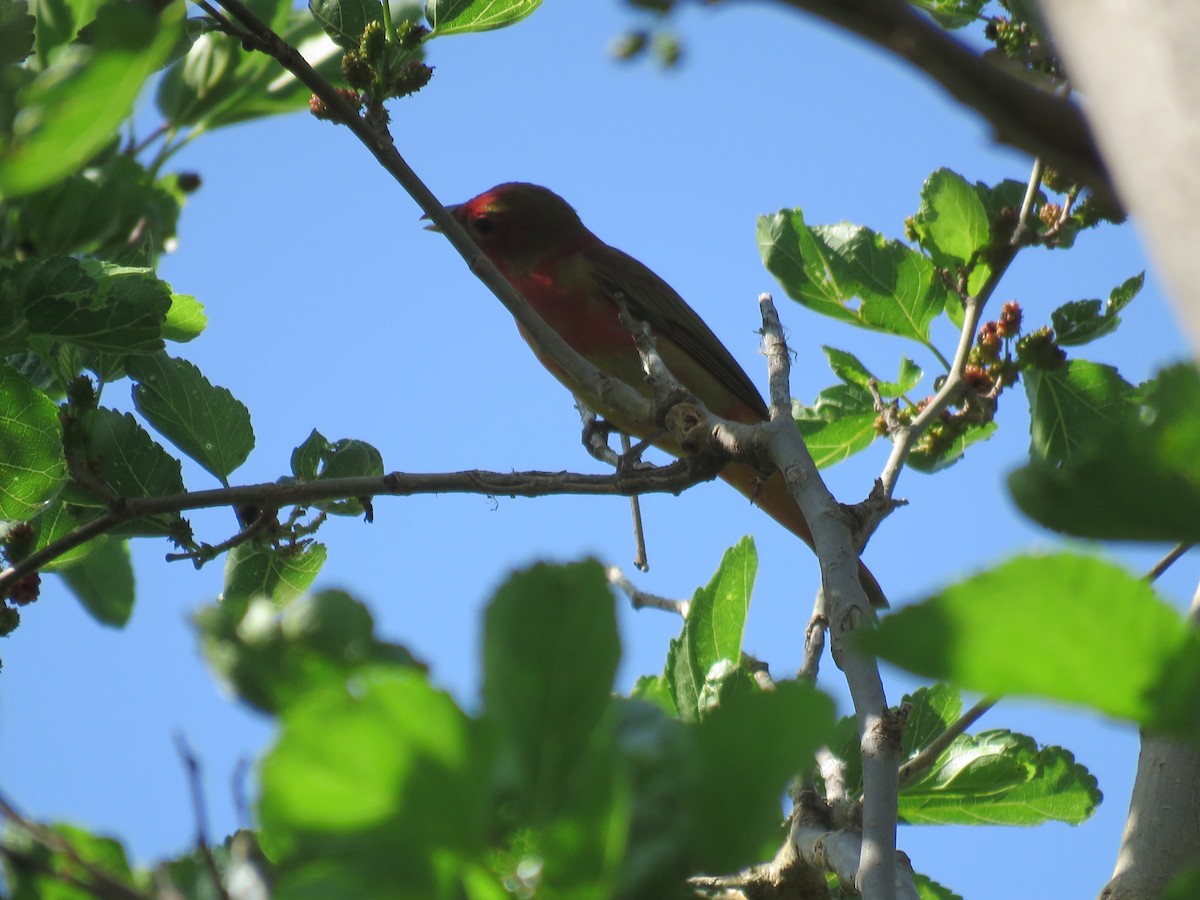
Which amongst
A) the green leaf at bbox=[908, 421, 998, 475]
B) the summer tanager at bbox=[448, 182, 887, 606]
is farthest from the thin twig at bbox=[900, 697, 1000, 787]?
the summer tanager at bbox=[448, 182, 887, 606]

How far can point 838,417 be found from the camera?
395 cm

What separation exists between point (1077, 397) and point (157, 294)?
248 cm

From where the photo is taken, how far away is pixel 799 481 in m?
2.41

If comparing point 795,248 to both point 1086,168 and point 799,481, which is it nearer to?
point 799,481

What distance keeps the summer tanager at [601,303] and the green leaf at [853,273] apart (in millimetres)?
1313

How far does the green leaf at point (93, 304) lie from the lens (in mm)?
2668

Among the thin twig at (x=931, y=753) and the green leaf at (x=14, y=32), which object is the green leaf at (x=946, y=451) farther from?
the green leaf at (x=14, y=32)

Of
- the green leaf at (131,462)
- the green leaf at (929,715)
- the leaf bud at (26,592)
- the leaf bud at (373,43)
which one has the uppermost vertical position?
the leaf bud at (373,43)

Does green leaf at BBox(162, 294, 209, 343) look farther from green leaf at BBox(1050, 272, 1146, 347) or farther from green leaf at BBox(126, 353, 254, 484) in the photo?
green leaf at BBox(1050, 272, 1146, 347)

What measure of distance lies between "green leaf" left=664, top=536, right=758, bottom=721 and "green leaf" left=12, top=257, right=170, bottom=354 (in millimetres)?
1392

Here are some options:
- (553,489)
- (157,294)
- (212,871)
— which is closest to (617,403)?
(553,489)

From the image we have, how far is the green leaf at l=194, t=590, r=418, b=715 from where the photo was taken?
2.55 ft

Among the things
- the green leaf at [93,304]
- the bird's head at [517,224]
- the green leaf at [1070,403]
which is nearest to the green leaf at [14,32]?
the green leaf at [93,304]

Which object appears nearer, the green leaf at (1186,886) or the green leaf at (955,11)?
the green leaf at (1186,886)
